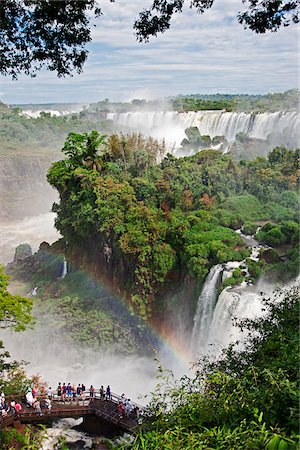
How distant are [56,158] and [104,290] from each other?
1178 inches

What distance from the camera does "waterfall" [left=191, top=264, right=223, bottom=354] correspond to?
42.8ft

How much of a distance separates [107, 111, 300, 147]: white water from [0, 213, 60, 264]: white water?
1111cm

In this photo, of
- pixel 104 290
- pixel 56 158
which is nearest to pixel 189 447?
pixel 104 290

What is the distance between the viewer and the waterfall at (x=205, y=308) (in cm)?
1305

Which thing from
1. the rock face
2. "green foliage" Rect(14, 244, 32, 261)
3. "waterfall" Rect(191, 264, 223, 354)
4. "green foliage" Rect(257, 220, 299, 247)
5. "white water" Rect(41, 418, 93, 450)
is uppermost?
the rock face

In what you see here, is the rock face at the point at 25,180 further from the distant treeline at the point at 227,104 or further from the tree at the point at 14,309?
the tree at the point at 14,309

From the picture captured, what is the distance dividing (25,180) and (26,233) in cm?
1343

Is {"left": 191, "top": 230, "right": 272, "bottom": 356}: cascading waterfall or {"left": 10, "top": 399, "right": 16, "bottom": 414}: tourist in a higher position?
{"left": 191, "top": 230, "right": 272, "bottom": 356}: cascading waterfall

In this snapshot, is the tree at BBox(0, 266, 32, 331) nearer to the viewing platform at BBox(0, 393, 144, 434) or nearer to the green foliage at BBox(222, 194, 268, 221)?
the viewing platform at BBox(0, 393, 144, 434)

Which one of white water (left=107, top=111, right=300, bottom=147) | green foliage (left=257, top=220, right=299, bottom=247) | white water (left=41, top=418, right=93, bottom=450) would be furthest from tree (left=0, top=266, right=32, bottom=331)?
white water (left=107, top=111, right=300, bottom=147)

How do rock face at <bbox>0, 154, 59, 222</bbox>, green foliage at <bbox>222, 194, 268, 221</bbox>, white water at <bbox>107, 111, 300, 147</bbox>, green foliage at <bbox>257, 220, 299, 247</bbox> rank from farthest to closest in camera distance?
Result: rock face at <bbox>0, 154, 59, 222</bbox>, white water at <bbox>107, 111, 300, 147</bbox>, green foliage at <bbox>222, 194, 268, 221</bbox>, green foliage at <bbox>257, 220, 299, 247</bbox>

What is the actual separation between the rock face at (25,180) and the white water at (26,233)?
4.53 m

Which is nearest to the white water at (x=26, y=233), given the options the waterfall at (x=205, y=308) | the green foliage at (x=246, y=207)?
the green foliage at (x=246, y=207)

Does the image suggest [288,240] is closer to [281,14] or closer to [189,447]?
[281,14]
